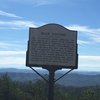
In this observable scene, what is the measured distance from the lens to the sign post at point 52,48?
60.0ft

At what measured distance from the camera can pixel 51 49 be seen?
18266mm

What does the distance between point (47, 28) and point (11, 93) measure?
172ft

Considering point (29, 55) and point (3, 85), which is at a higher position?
point (29, 55)

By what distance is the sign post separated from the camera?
720 inches

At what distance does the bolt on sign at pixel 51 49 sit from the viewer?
1828cm

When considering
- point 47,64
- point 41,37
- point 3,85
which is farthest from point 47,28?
point 3,85

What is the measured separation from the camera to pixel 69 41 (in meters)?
18.5

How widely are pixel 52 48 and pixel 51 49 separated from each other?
68 mm

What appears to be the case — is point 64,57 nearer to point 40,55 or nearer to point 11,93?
point 40,55

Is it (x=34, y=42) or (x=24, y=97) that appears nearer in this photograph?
(x=34, y=42)

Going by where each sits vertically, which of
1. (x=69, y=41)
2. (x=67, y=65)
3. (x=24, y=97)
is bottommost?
(x=24, y=97)

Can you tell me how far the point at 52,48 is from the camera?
18.2 m

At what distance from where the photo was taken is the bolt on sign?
18.3m

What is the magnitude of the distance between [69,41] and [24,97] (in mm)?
54110
